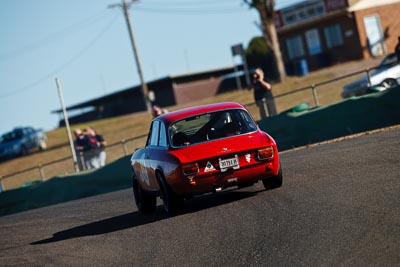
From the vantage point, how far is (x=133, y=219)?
44.3 ft

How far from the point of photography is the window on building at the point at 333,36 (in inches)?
2170

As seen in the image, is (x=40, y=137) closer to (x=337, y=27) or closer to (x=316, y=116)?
(x=337, y=27)

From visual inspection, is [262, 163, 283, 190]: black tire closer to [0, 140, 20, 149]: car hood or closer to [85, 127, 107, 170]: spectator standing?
[85, 127, 107, 170]: spectator standing

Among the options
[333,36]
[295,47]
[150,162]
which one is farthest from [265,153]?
[295,47]

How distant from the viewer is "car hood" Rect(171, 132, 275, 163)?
12031 millimetres

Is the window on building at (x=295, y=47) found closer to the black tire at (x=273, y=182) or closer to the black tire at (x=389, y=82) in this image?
the black tire at (x=389, y=82)

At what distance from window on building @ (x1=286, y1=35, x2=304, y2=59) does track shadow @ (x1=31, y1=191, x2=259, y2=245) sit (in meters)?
45.7

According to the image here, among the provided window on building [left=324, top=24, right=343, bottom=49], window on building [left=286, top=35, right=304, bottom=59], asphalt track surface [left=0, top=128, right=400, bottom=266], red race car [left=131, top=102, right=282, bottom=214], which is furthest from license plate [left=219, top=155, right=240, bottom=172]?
window on building [left=286, top=35, right=304, bottom=59]

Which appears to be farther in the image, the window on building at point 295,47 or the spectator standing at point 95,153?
the window on building at point 295,47

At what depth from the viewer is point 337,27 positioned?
181ft

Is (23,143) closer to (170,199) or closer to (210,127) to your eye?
(210,127)

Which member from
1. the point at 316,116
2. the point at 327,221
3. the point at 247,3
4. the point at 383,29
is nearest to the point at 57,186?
the point at 316,116

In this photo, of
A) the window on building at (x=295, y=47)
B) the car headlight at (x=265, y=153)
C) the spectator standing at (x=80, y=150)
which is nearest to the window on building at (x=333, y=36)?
the window on building at (x=295, y=47)

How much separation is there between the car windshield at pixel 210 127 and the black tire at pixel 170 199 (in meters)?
0.57
